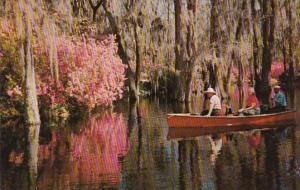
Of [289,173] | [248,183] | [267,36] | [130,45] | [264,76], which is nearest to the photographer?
[248,183]

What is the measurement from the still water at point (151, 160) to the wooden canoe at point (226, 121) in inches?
31.0

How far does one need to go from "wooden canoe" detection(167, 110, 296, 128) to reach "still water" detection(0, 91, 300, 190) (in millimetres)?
788

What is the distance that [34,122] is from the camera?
78.5 feet

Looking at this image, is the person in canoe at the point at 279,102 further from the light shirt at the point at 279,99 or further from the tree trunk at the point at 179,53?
the tree trunk at the point at 179,53

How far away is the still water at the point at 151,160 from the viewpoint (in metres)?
11.5

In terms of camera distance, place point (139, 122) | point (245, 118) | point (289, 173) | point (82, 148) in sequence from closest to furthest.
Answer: point (289, 173) → point (82, 148) → point (245, 118) → point (139, 122)

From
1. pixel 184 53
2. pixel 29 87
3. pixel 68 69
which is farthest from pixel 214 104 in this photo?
pixel 184 53

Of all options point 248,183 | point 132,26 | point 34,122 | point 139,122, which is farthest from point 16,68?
point 248,183

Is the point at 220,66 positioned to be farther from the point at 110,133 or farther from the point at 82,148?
the point at 82,148

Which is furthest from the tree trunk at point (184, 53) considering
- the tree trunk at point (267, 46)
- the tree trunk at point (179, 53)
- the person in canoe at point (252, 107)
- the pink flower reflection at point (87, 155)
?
the pink flower reflection at point (87, 155)

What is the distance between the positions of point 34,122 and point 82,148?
24.3ft

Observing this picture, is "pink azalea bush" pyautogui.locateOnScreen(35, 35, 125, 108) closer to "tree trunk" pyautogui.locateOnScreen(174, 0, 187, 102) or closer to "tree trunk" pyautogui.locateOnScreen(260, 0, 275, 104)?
"tree trunk" pyautogui.locateOnScreen(174, 0, 187, 102)

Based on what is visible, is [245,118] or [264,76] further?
[264,76]

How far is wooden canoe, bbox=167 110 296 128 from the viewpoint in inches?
808
